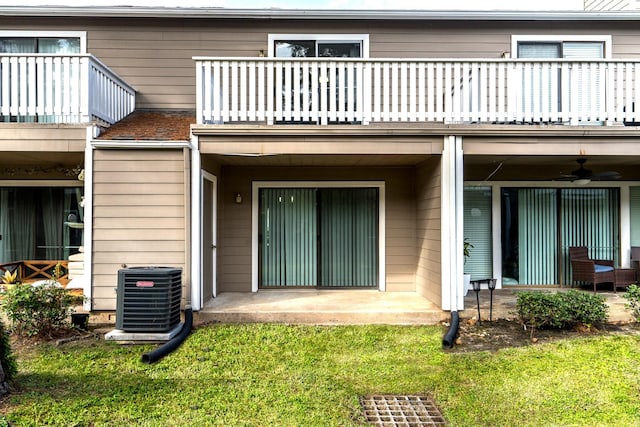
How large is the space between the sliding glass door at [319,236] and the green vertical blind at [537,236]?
2.81m

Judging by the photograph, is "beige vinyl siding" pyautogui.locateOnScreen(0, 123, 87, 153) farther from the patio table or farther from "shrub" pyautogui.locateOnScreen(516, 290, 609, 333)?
the patio table

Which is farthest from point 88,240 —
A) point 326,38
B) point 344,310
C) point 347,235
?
point 326,38

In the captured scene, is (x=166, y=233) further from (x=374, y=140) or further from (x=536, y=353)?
(x=536, y=353)

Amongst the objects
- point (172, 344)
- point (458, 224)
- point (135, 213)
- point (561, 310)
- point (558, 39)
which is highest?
point (558, 39)

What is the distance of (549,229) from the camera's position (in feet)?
25.4

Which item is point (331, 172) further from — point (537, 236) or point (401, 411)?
point (401, 411)

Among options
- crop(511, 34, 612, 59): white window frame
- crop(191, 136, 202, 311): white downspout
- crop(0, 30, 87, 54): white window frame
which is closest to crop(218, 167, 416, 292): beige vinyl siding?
crop(191, 136, 202, 311): white downspout

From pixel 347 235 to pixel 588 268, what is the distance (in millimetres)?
4209

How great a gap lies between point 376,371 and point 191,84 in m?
6.19

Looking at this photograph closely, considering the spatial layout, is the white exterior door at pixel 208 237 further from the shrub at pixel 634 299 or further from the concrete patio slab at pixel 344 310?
the shrub at pixel 634 299

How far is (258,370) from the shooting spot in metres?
4.18

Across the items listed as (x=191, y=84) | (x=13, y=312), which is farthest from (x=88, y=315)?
(x=191, y=84)

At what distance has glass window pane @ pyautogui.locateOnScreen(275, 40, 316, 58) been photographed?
25.3 feet

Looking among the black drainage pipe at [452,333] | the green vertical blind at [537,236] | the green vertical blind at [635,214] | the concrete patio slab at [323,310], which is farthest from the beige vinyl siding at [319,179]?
the green vertical blind at [635,214]
